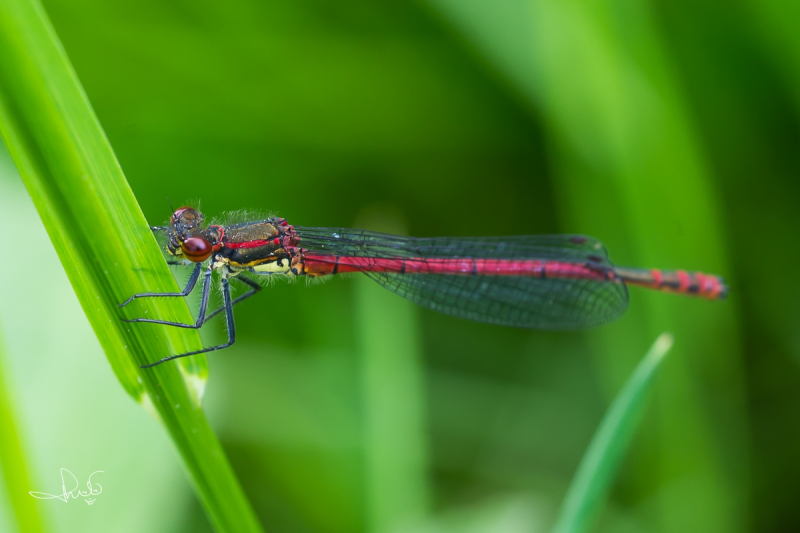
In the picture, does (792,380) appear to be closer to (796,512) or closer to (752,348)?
(752,348)

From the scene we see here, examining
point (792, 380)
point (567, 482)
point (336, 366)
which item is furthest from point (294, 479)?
point (792, 380)

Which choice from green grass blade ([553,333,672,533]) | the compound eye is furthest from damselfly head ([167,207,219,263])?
green grass blade ([553,333,672,533])

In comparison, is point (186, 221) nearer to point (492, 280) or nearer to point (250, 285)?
point (250, 285)

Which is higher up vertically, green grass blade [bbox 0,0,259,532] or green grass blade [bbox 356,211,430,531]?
green grass blade [bbox 0,0,259,532]
